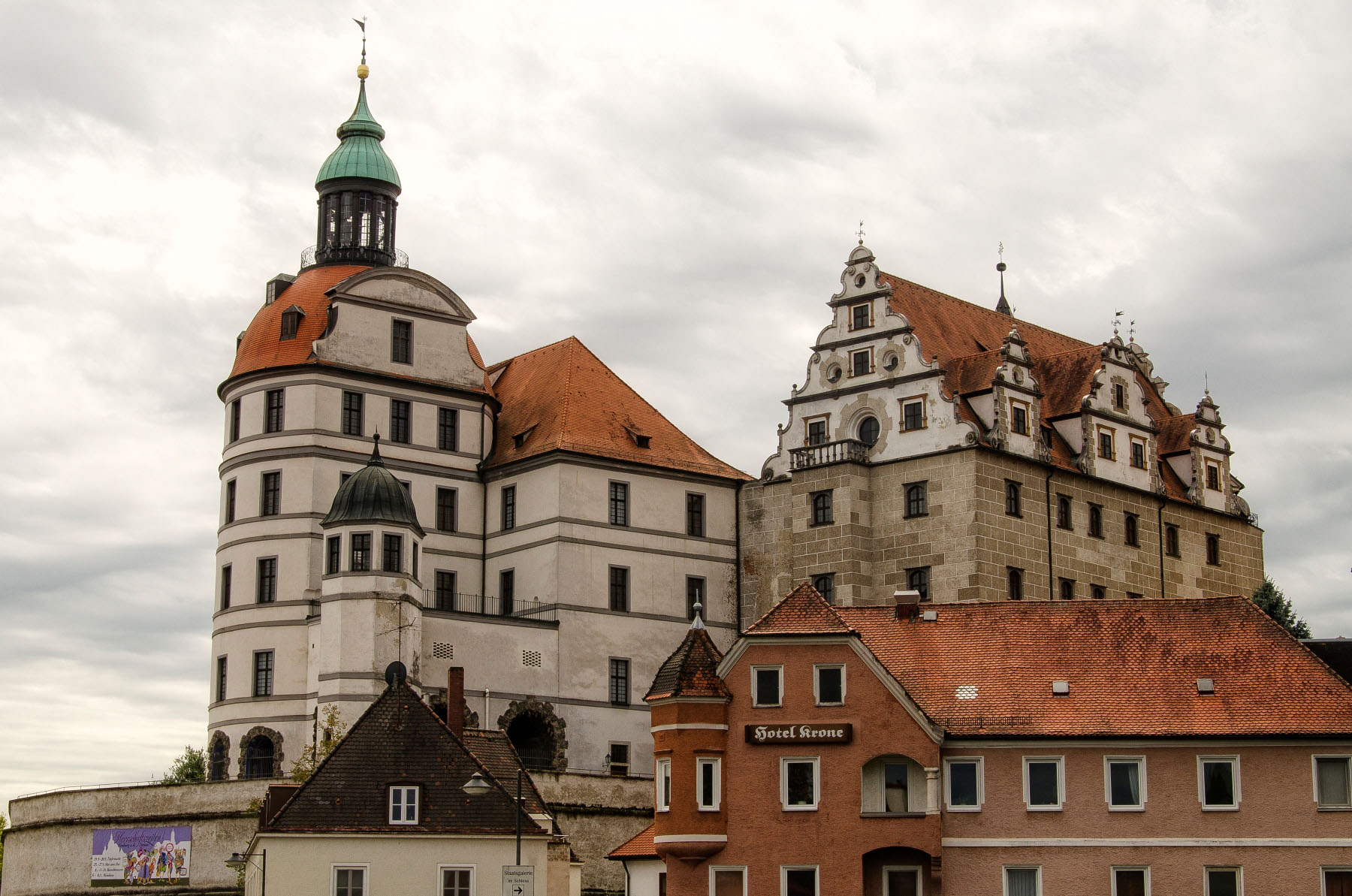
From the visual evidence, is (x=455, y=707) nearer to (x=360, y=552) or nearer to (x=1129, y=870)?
(x=360, y=552)

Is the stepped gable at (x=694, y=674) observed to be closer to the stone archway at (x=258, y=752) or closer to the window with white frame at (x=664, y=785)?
the window with white frame at (x=664, y=785)

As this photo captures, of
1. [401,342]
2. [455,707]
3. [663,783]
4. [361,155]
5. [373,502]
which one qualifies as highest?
[361,155]

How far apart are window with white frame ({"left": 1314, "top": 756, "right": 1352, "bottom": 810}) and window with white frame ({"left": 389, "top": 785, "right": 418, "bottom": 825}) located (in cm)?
2148

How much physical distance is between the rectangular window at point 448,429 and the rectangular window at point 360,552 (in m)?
9.57

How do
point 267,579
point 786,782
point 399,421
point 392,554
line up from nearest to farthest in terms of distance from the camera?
point 786,782 → point 392,554 → point 267,579 → point 399,421

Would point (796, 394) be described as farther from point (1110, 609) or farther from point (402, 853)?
point (402, 853)

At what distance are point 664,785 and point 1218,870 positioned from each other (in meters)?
13.3

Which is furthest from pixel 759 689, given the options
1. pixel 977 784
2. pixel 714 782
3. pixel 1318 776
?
pixel 1318 776

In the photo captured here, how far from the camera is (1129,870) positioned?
166 feet

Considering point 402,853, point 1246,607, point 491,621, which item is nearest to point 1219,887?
point 1246,607

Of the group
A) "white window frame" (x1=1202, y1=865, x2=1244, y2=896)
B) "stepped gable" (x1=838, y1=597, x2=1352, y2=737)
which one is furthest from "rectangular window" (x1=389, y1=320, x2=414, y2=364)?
"white window frame" (x1=1202, y1=865, x2=1244, y2=896)

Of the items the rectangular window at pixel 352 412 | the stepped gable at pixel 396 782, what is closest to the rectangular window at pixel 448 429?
the rectangular window at pixel 352 412

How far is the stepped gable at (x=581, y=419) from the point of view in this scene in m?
78.6

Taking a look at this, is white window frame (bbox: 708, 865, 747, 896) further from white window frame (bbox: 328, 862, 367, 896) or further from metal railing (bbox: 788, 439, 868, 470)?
metal railing (bbox: 788, 439, 868, 470)
